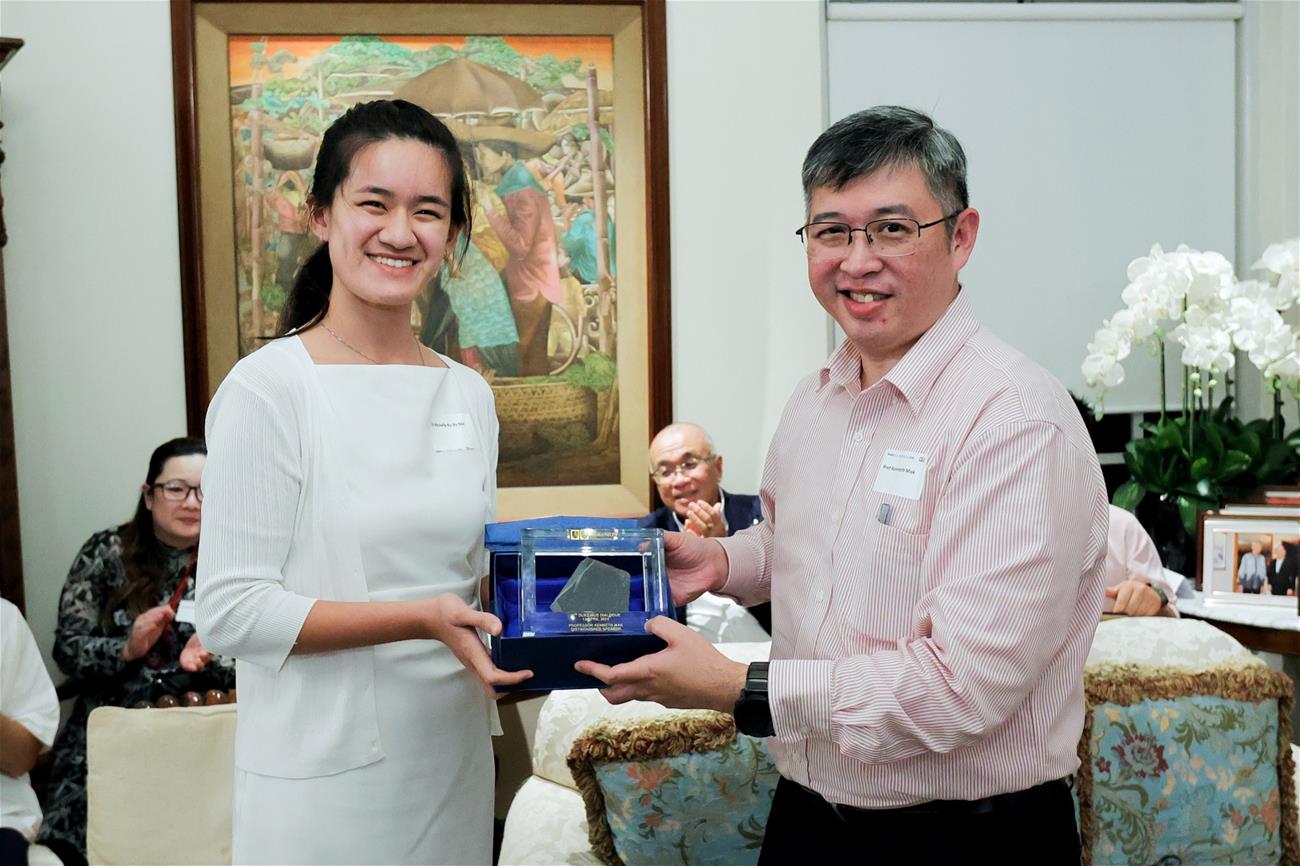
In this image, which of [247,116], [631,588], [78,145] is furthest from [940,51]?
[631,588]

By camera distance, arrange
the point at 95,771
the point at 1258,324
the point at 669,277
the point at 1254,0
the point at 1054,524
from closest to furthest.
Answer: the point at 1054,524, the point at 95,771, the point at 1258,324, the point at 669,277, the point at 1254,0

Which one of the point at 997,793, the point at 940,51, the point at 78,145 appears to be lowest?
the point at 997,793

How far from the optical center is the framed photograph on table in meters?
3.83

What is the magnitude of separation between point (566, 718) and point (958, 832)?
0.86 m

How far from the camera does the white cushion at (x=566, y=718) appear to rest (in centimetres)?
221

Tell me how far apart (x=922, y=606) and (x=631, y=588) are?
42 centimetres

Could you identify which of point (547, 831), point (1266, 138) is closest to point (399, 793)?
point (547, 831)

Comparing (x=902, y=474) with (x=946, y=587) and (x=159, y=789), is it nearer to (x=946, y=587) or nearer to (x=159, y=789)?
(x=946, y=587)

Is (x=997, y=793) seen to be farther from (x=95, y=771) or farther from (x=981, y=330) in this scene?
(x=95, y=771)

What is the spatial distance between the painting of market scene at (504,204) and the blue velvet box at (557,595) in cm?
258

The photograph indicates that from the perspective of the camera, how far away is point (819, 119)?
4.44m

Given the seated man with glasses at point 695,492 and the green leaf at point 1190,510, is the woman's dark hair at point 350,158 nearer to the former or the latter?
the seated man with glasses at point 695,492

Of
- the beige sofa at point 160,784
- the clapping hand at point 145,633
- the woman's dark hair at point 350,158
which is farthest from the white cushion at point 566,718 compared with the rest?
the clapping hand at point 145,633

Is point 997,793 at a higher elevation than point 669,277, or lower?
lower
